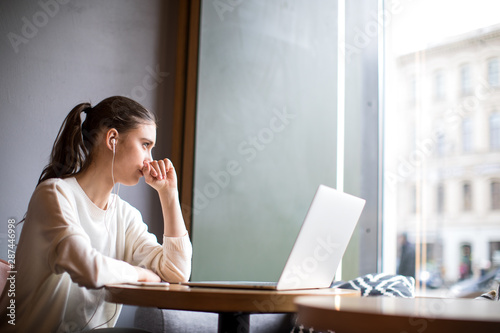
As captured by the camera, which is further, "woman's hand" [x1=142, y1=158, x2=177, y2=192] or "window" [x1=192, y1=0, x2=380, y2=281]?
"window" [x1=192, y1=0, x2=380, y2=281]

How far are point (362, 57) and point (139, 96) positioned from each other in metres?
1.27

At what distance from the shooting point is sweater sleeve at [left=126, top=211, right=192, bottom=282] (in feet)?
5.76

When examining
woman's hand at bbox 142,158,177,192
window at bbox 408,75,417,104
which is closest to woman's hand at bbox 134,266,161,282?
woman's hand at bbox 142,158,177,192

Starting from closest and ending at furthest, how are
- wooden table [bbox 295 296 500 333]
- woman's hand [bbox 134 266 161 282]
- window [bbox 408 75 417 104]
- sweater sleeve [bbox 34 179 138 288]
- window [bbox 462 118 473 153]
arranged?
wooden table [bbox 295 296 500 333] < sweater sleeve [bbox 34 179 138 288] < woman's hand [bbox 134 266 161 282] < window [bbox 408 75 417 104] < window [bbox 462 118 473 153]

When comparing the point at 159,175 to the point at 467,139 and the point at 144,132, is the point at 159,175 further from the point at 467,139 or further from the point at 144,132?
the point at 467,139

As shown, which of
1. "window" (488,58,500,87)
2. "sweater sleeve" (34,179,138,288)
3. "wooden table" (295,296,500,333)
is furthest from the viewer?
"window" (488,58,500,87)

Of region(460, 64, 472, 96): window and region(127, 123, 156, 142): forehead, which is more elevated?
region(460, 64, 472, 96): window

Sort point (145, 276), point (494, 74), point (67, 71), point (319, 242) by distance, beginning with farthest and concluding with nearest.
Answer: point (494, 74) < point (67, 71) < point (145, 276) < point (319, 242)

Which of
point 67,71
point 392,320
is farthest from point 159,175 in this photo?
point 392,320

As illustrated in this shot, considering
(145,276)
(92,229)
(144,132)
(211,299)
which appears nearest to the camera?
(211,299)

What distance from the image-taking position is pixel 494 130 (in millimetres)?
3303

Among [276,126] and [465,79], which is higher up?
[465,79]

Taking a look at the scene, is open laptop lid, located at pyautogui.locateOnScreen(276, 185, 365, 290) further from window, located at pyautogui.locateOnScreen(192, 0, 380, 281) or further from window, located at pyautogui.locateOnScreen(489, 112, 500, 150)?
window, located at pyautogui.locateOnScreen(489, 112, 500, 150)

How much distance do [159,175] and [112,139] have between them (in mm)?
195
